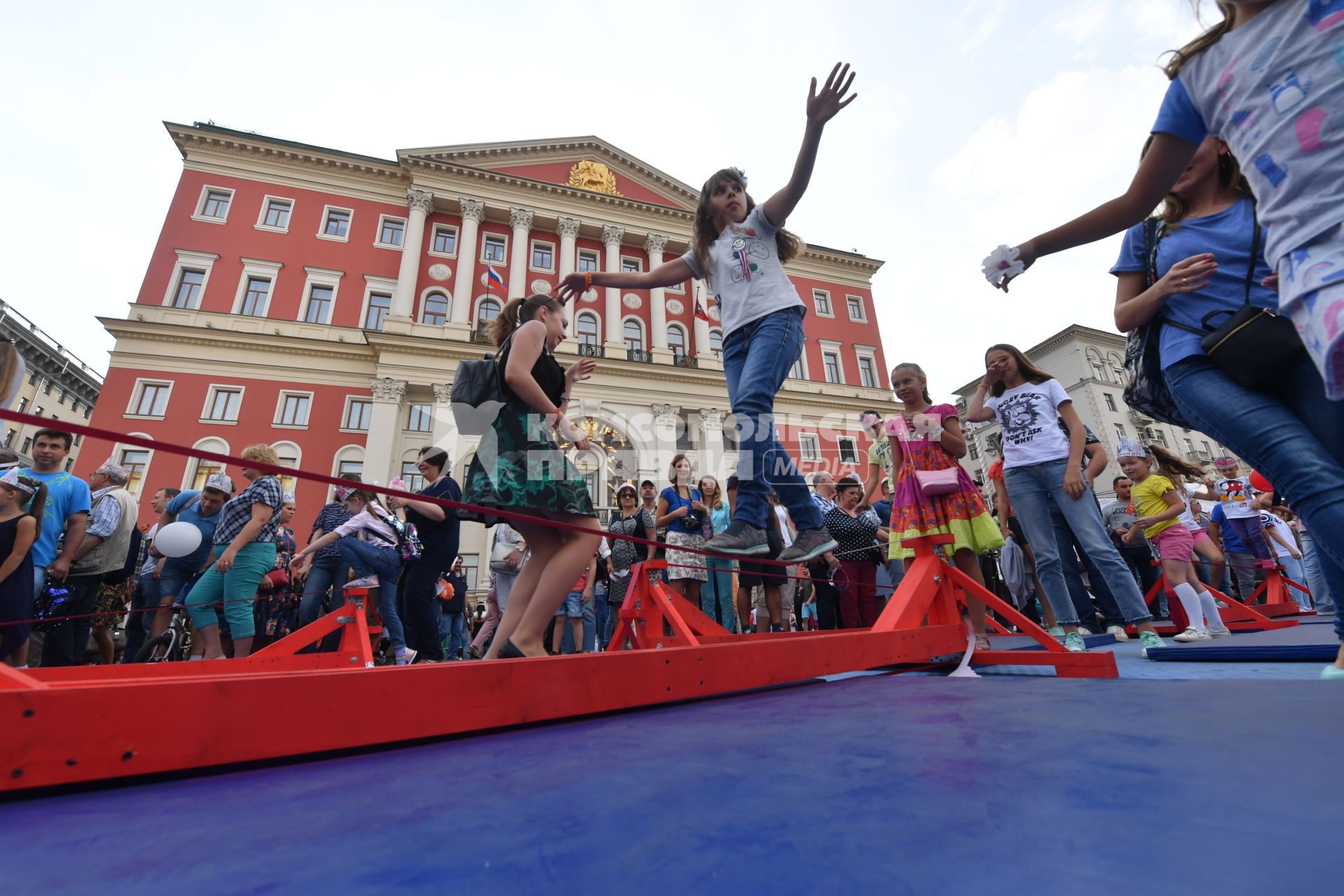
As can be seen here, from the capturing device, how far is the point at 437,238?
2464 centimetres

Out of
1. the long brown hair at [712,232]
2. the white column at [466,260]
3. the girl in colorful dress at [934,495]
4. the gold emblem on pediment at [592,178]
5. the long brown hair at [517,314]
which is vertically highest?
the gold emblem on pediment at [592,178]

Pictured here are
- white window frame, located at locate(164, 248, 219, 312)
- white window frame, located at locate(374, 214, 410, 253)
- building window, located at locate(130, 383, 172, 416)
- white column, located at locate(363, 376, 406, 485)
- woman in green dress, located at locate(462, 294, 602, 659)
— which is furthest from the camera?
white window frame, located at locate(374, 214, 410, 253)

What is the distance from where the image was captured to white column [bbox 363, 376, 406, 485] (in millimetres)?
19422

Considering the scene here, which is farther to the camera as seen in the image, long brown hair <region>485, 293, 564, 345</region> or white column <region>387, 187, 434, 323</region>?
white column <region>387, 187, 434, 323</region>

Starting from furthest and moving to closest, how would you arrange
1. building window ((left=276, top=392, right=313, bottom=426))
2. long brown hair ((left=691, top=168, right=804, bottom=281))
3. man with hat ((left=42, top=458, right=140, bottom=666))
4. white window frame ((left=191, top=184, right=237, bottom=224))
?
1. white window frame ((left=191, top=184, right=237, bottom=224))
2. building window ((left=276, top=392, right=313, bottom=426))
3. man with hat ((left=42, top=458, right=140, bottom=666))
4. long brown hair ((left=691, top=168, right=804, bottom=281))

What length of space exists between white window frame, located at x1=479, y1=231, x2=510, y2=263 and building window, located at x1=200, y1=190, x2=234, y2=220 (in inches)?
365

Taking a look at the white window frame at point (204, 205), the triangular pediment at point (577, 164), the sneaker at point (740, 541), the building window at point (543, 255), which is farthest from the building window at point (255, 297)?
the sneaker at point (740, 541)

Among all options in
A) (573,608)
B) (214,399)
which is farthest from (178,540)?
(214,399)

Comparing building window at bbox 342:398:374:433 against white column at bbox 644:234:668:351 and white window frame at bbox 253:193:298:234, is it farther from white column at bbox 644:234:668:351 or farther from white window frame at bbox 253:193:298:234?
white column at bbox 644:234:668:351

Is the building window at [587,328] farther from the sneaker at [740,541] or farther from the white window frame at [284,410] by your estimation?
the sneaker at [740,541]

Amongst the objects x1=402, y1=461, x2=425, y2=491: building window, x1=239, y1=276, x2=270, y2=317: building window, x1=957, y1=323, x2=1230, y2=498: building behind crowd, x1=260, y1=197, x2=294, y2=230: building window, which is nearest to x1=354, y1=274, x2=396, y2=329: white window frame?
x1=239, y1=276, x2=270, y2=317: building window

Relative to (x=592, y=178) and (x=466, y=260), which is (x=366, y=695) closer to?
(x=466, y=260)

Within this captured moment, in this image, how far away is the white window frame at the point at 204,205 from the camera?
72.4ft

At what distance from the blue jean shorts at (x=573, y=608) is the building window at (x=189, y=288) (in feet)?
75.2
